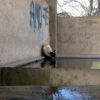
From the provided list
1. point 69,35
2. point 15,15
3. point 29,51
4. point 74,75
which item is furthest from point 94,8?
point 74,75

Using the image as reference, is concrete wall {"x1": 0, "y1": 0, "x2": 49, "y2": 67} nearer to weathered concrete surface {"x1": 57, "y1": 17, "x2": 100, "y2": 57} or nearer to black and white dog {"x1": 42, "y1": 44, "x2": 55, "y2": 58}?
black and white dog {"x1": 42, "y1": 44, "x2": 55, "y2": 58}

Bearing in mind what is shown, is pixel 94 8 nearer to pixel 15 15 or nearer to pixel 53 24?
pixel 53 24

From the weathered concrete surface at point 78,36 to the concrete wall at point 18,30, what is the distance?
261 cm

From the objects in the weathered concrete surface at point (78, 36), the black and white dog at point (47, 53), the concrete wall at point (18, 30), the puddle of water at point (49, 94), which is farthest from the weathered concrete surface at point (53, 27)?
the puddle of water at point (49, 94)

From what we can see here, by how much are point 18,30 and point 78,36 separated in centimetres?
598

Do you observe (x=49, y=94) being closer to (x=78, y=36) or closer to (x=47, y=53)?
(x=47, y=53)

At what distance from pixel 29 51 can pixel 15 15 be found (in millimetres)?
1922

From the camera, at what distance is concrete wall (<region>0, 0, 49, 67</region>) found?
4.42m

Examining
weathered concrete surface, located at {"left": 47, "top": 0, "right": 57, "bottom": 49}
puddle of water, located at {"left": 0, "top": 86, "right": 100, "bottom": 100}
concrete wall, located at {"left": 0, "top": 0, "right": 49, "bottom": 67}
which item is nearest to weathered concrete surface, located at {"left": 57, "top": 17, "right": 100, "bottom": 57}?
weathered concrete surface, located at {"left": 47, "top": 0, "right": 57, "bottom": 49}

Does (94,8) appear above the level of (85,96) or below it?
above

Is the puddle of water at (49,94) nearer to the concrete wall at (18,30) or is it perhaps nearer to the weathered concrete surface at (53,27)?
the concrete wall at (18,30)

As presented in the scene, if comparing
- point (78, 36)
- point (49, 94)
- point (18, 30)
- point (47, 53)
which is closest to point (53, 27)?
point (78, 36)

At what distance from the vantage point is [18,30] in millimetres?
5480

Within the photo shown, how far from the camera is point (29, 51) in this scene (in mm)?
6852
